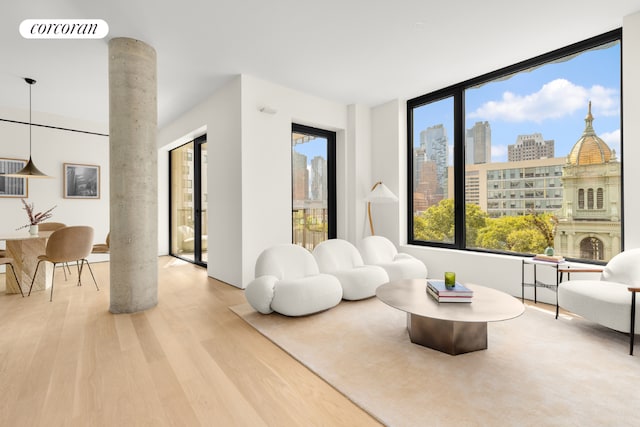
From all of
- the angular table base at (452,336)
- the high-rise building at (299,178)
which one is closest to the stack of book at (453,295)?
the angular table base at (452,336)

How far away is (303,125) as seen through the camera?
5.29m

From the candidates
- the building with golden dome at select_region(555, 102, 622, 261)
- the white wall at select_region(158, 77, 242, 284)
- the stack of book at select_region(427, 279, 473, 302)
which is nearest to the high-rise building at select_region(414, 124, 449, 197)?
the building with golden dome at select_region(555, 102, 622, 261)

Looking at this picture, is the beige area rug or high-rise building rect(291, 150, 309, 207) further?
high-rise building rect(291, 150, 309, 207)

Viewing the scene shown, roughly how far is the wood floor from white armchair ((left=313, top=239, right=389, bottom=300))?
3.89 ft

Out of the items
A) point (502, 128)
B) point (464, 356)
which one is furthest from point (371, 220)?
point (464, 356)

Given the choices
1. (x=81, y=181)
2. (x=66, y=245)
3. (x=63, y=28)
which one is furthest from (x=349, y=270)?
(x=81, y=181)

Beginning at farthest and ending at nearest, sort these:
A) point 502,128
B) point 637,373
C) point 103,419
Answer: point 502,128, point 637,373, point 103,419

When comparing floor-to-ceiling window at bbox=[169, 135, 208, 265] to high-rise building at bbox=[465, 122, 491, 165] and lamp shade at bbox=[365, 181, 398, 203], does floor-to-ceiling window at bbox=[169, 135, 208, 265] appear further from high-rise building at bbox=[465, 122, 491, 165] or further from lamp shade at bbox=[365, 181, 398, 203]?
high-rise building at bbox=[465, 122, 491, 165]

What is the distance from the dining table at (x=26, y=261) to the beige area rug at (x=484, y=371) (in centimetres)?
328

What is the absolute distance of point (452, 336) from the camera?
7.48ft

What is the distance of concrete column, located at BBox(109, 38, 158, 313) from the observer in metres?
3.23

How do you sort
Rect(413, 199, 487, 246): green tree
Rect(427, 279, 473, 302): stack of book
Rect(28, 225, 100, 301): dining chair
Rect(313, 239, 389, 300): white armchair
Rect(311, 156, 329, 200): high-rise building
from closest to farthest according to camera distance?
Rect(427, 279, 473, 302): stack of book → Rect(313, 239, 389, 300): white armchair → Rect(28, 225, 100, 301): dining chair → Rect(413, 199, 487, 246): green tree → Rect(311, 156, 329, 200): high-rise building

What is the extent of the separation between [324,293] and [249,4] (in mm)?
2784

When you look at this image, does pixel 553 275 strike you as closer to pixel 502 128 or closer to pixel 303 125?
pixel 502 128
